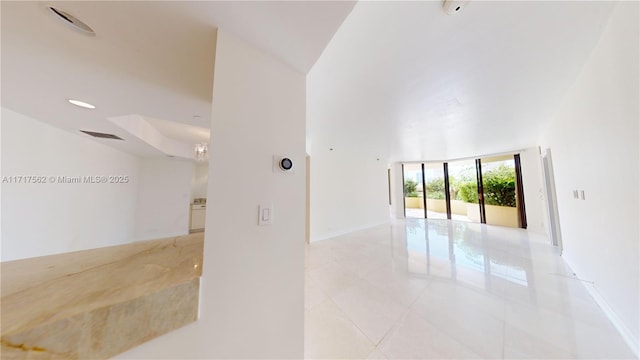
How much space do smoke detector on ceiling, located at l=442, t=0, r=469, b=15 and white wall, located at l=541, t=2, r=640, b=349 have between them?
1119 millimetres

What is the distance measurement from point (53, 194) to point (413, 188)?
9.64 metres

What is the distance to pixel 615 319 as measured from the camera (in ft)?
5.19

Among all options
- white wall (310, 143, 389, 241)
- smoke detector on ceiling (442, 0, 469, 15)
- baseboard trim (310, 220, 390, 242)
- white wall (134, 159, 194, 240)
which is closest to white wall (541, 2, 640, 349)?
smoke detector on ceiling (442, 0, 469, 15)

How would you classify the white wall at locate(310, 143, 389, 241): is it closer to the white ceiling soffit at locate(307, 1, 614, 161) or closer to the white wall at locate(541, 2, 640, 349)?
the white ceiling soffit at locate(307, 1, 614, 161)

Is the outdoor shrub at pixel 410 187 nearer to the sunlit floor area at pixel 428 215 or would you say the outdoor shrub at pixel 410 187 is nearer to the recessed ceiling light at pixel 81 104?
the sunlit floor area at pixel 428 215

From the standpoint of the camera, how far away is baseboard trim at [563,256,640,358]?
135 centimetres

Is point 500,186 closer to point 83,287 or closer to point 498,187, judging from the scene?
point 498,187

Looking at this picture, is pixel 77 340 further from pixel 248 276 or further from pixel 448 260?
pixel 448 260

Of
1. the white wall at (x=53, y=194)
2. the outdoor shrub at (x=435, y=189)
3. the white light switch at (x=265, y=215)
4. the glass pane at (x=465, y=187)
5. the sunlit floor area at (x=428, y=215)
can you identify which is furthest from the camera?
the sunlit floor area at (x=428, y=215)

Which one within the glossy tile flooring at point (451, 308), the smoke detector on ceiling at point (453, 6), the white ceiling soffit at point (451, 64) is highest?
the white ceiling soffit at point (451, 64)

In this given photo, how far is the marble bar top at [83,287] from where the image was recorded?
61cm

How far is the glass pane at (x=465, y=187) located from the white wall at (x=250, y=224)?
7752 millimetres

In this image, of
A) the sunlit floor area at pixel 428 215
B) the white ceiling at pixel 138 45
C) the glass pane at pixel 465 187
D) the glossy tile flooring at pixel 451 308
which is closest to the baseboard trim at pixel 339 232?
the glossy tile flooring at pixel 451 308

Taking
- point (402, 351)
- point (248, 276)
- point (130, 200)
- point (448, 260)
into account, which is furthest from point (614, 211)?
point (130, 200)
